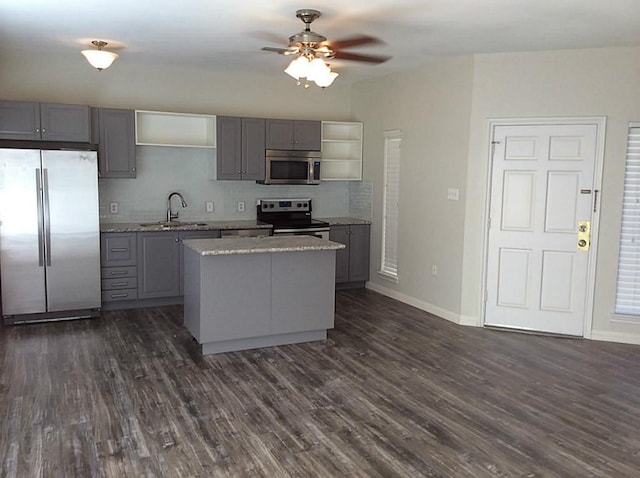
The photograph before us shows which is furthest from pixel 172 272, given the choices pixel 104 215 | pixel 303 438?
pixel 303 438

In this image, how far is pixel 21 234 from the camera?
5.16 m

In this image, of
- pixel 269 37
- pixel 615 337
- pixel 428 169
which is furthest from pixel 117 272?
pixel 615 337

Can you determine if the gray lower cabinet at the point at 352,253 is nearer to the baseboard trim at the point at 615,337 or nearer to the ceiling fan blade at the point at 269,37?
the ceiling fan blade at the point at 269,37

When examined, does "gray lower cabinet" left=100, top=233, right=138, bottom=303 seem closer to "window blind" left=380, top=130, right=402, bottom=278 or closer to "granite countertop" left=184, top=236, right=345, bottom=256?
"granite countertop" left=184, top=236, right=345, bottom=256

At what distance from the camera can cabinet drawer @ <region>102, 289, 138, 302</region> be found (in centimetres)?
577

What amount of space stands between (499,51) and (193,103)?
3494 mm

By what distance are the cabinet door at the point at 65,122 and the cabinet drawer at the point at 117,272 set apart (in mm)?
1356

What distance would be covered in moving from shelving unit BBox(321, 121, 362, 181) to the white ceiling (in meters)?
1.76

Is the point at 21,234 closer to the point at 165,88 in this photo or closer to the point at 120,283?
the point at 120,283

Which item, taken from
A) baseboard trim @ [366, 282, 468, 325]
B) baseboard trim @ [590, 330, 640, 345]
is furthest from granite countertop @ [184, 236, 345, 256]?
baseboard trim @ [590, 330, 640, 345]

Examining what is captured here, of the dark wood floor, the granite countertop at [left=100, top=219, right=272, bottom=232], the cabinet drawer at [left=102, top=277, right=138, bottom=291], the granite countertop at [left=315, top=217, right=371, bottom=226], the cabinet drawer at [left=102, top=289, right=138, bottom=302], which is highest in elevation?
the granite countertop at [left=315, top=217, right=371, bottom=226]

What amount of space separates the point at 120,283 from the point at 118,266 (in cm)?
19

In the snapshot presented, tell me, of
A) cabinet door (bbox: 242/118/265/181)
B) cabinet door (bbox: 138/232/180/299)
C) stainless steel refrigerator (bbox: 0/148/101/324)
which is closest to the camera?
stainless steel refrigerator (bbox: 0/148/101/324)

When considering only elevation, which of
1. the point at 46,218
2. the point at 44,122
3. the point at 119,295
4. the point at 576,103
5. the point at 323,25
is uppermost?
the point at 323,25
